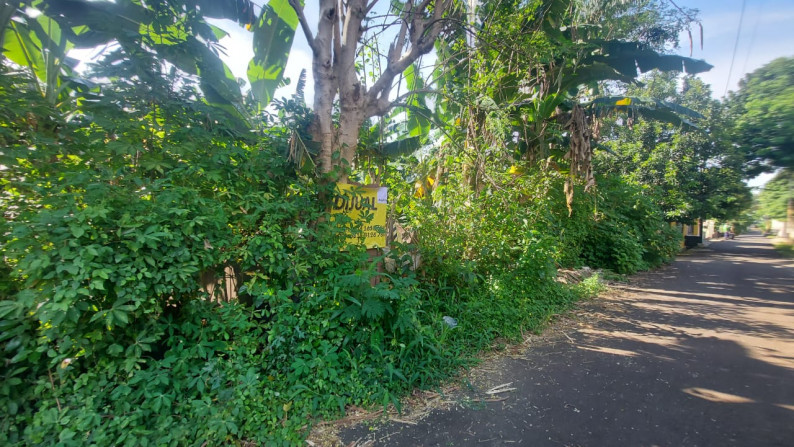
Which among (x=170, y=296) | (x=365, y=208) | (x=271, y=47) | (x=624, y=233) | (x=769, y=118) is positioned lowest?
Answer: (x=170, y=296)

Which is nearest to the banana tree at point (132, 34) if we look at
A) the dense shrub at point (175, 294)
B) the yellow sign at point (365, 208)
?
the dense shrub at point (175, 294)

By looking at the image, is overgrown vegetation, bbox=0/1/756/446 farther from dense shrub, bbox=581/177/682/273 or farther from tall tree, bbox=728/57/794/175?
dense shrub, bbox=581/177/682/273

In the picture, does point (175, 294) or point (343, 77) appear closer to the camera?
point (175, 294)

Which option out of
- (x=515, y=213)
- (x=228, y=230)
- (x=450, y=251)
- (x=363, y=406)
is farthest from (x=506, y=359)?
(x=228, y=230)

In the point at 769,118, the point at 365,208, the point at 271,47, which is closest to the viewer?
the point at 769,118

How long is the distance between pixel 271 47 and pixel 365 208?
298 centimetres

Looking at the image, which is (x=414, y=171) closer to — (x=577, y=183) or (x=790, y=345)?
(x=577, y=183)

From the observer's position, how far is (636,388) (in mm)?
3098

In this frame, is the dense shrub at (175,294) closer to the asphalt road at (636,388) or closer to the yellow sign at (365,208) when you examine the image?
the yellow sign at (365,208)

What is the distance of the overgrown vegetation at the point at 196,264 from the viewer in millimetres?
2176

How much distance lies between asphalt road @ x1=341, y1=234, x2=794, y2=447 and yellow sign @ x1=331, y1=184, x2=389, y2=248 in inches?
75.0

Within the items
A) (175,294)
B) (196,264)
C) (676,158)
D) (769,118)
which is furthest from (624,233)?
(175,294)

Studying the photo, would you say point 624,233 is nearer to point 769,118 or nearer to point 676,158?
point 676,158

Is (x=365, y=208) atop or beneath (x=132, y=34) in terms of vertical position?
beneath
